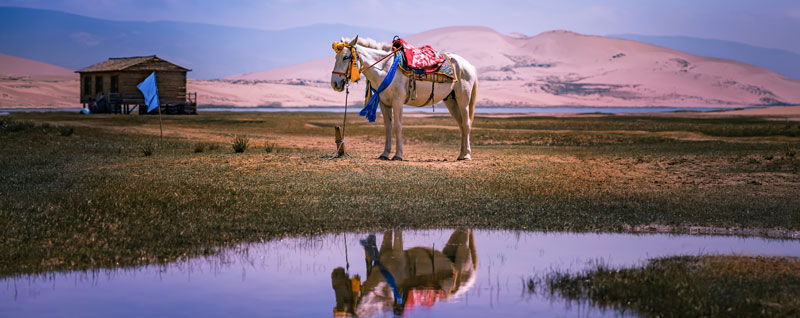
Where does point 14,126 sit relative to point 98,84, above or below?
below

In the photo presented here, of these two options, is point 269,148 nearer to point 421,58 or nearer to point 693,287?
point 421,58

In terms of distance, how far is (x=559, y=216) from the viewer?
41.9ft

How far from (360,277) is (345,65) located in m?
11.4

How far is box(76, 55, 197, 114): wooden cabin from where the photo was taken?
179 feet

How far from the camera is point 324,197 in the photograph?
567 inches

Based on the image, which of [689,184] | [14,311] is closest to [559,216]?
[689,184]

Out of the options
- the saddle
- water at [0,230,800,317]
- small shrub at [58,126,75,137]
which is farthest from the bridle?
small shrub at [58,126,75,137]

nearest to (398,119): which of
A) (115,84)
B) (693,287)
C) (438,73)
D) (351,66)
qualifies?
(438,73)

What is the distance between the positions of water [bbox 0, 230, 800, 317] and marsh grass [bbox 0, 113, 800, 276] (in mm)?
671

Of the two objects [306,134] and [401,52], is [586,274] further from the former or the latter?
[306,134]

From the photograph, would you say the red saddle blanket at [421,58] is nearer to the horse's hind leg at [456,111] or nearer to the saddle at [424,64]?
the saddle at [424,64]

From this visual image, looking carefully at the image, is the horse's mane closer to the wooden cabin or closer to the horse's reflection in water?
the horse's reflection in water

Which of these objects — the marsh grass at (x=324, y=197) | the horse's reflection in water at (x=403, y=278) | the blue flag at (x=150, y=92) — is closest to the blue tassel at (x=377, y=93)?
the marsh grass at (x=324, y=197)

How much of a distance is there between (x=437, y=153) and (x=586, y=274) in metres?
17.0
